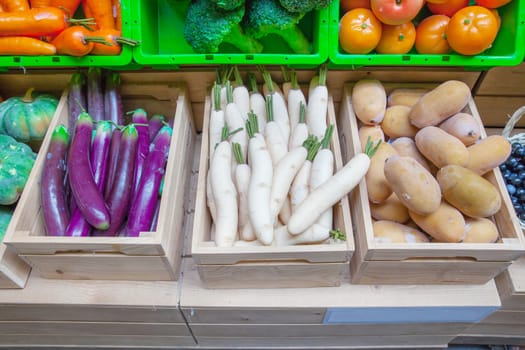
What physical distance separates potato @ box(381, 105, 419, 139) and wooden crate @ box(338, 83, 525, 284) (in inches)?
3.2

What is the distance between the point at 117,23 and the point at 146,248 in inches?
22.0

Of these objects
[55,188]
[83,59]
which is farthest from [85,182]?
[83,59]

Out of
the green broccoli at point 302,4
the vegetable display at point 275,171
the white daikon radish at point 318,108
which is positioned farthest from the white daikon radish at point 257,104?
the green broccoli at point 302,4

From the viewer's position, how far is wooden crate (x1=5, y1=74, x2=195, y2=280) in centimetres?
84

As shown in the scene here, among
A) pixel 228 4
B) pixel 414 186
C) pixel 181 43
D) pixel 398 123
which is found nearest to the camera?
pixel 414 186

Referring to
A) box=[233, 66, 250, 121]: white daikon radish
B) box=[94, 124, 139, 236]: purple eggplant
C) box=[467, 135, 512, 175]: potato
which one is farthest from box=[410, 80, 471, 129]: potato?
box=[94, 124, 139, 236]: purple eggplant

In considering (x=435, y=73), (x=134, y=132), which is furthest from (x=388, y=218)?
(x=134, y=132)

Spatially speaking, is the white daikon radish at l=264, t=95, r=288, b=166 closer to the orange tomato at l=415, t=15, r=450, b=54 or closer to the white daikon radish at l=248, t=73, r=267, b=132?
the white daikon radish at l=248, t=73, r=267, b=132

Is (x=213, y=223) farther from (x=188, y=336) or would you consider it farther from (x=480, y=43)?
(x=480, y=43)

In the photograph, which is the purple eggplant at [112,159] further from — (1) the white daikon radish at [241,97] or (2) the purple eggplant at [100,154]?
(1) the white daikon radish at [241,97]

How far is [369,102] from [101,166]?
26.0 inches

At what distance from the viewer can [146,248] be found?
2.78 ft

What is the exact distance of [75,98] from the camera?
106 centimetres

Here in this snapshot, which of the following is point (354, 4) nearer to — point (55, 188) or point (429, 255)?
point (429, 255)
